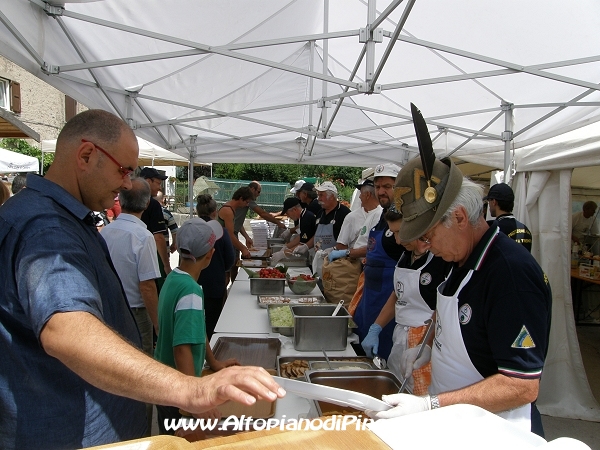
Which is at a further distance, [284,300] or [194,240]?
[284,300]

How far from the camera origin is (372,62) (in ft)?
10.2

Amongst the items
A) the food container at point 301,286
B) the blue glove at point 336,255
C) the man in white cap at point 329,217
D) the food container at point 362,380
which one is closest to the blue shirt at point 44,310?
the food container at point 362,380

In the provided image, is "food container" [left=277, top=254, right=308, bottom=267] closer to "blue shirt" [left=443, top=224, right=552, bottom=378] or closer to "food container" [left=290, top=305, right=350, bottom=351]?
"food container" [left=290, top=305, right=350, bottom=351]

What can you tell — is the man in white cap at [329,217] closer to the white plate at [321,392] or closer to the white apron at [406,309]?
the white apron at [406,309]

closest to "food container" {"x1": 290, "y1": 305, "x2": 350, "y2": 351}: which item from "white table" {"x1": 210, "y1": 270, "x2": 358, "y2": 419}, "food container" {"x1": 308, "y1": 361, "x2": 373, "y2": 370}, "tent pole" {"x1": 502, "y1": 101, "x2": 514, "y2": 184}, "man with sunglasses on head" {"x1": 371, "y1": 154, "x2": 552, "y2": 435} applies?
"white table" {"x1": 210, "y1": 270, "x2": 358, "y2": 419}

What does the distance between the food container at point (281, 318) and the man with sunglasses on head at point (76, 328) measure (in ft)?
4.16

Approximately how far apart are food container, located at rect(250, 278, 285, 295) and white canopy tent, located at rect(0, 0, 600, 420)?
177 centimetres

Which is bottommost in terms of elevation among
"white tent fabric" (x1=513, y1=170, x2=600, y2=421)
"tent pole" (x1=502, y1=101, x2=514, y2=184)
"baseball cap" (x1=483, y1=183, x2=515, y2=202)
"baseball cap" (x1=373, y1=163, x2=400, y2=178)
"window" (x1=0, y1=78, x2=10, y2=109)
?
"white tent fabric" (x1=513, y1=170, x2=600, y2=421)

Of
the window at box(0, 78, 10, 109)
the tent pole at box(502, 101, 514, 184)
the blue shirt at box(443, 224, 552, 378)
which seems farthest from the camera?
the window at box(0, 78, 10, 109)

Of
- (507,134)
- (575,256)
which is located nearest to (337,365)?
(507,134)

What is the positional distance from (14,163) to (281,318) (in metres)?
9.55

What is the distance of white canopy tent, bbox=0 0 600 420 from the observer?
3059mm

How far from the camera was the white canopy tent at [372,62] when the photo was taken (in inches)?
120

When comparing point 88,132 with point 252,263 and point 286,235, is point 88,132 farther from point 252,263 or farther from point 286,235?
point 286,235
